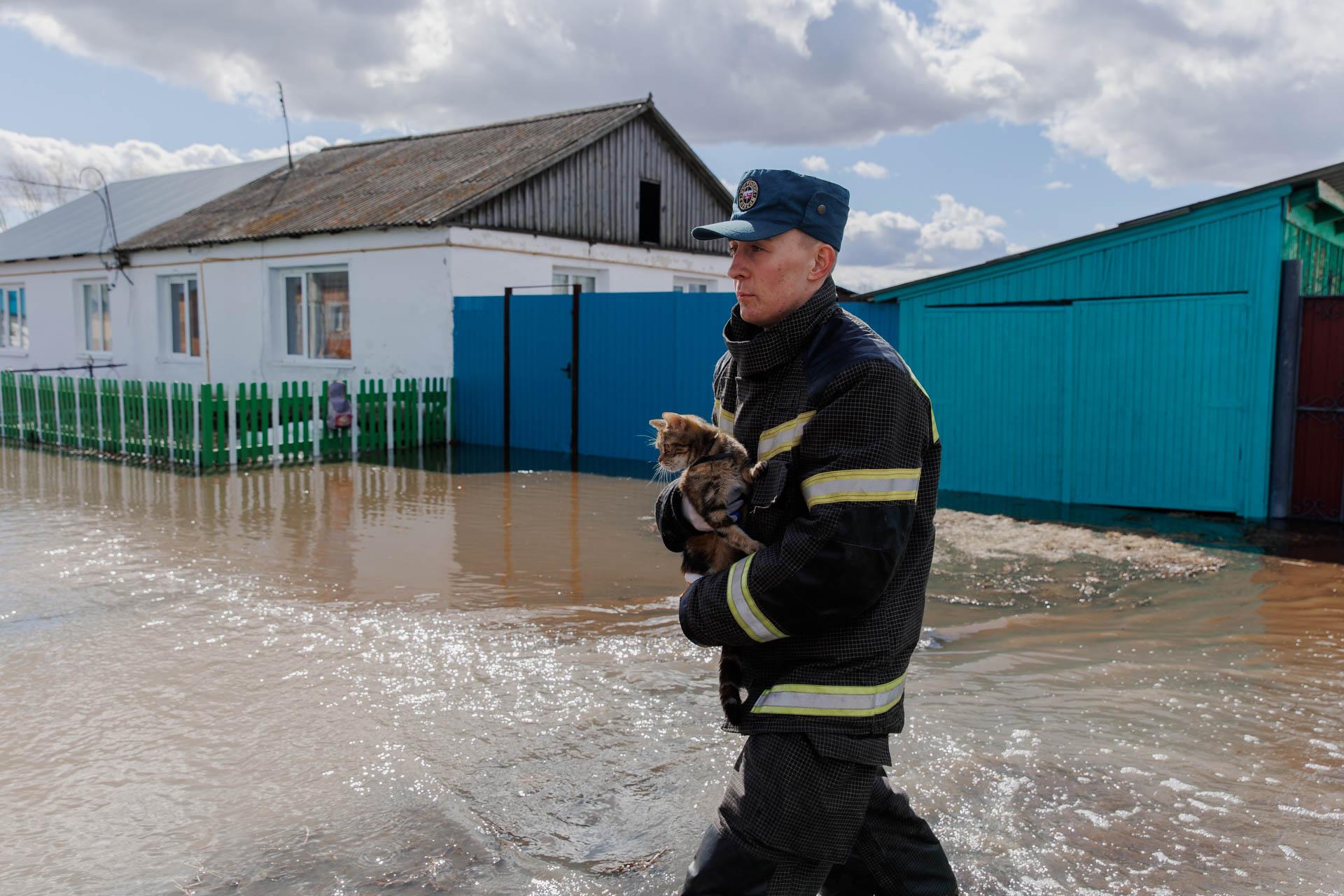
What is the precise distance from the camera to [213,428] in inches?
473

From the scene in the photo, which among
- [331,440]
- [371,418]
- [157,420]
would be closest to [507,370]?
[371,418]

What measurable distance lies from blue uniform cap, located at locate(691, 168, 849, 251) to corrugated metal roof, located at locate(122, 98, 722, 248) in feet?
43.3

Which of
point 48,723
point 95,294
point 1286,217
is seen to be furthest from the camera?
point 95,294

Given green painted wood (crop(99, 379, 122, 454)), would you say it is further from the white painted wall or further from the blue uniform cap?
the blue uniform cap

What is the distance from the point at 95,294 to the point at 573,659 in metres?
20.9

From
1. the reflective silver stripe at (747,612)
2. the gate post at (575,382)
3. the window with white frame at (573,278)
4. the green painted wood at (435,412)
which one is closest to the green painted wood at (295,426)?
the green painted wood at (435,412)

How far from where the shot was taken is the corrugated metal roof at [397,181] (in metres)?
16.1

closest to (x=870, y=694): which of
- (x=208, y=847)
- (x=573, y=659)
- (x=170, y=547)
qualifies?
(x=208, y=847)

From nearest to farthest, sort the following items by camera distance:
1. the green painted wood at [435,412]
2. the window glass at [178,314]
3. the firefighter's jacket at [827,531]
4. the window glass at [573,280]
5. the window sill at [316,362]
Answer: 1. the firefighter's jacket at [827,531]
2. the green painted wood at [435,412]
3. the window sill at [316,362]
4. the window glass at [573,280]
5. the window glass at [178,314]

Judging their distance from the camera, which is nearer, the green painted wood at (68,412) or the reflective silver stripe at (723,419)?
the reflective silver stripe at (723,419)

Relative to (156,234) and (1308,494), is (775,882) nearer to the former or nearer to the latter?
(1308,494)

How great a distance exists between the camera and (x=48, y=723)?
172 inches

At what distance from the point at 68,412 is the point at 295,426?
→ 403 centimetres

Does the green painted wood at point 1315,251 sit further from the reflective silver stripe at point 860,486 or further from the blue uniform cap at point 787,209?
the reflective silver stripe at point 860,486
